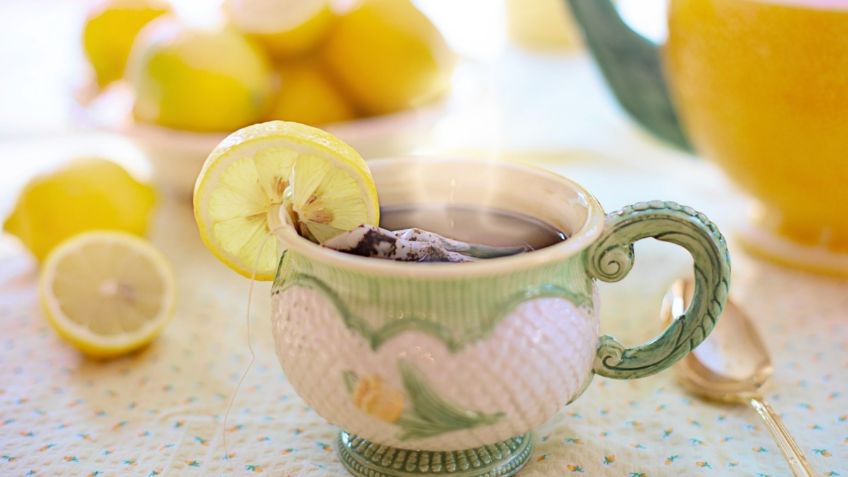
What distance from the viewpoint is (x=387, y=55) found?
104cm

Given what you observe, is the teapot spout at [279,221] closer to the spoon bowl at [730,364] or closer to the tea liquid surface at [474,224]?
the tea liquid surface at [474,224]

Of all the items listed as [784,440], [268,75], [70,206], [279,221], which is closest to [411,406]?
[279,221]

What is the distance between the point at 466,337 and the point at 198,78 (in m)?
0.61

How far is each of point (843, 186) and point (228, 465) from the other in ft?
2.08

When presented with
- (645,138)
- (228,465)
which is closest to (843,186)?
(645,138)

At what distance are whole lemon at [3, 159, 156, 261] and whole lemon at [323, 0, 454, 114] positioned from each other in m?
0.30

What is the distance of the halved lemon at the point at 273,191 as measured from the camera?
1.83ft

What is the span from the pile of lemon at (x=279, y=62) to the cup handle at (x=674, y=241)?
55 centimetres

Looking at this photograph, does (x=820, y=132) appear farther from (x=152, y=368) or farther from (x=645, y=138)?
(x=152, y=368)

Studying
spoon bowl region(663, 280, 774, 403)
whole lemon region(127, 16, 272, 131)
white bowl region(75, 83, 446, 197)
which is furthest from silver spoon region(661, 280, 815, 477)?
whole lemon region(127, 16, 272, 131)

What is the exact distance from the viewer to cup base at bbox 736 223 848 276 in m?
0.91

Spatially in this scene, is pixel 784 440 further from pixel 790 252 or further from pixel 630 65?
pixel 630 65

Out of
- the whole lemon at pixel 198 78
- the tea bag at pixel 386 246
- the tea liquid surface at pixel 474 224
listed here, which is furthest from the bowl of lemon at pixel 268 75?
the tea bag at pixel 386 246

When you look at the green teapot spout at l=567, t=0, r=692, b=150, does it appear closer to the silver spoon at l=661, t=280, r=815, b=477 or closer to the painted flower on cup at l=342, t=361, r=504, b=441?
the silver spoon at l=661, t=280, r=815, b=477
